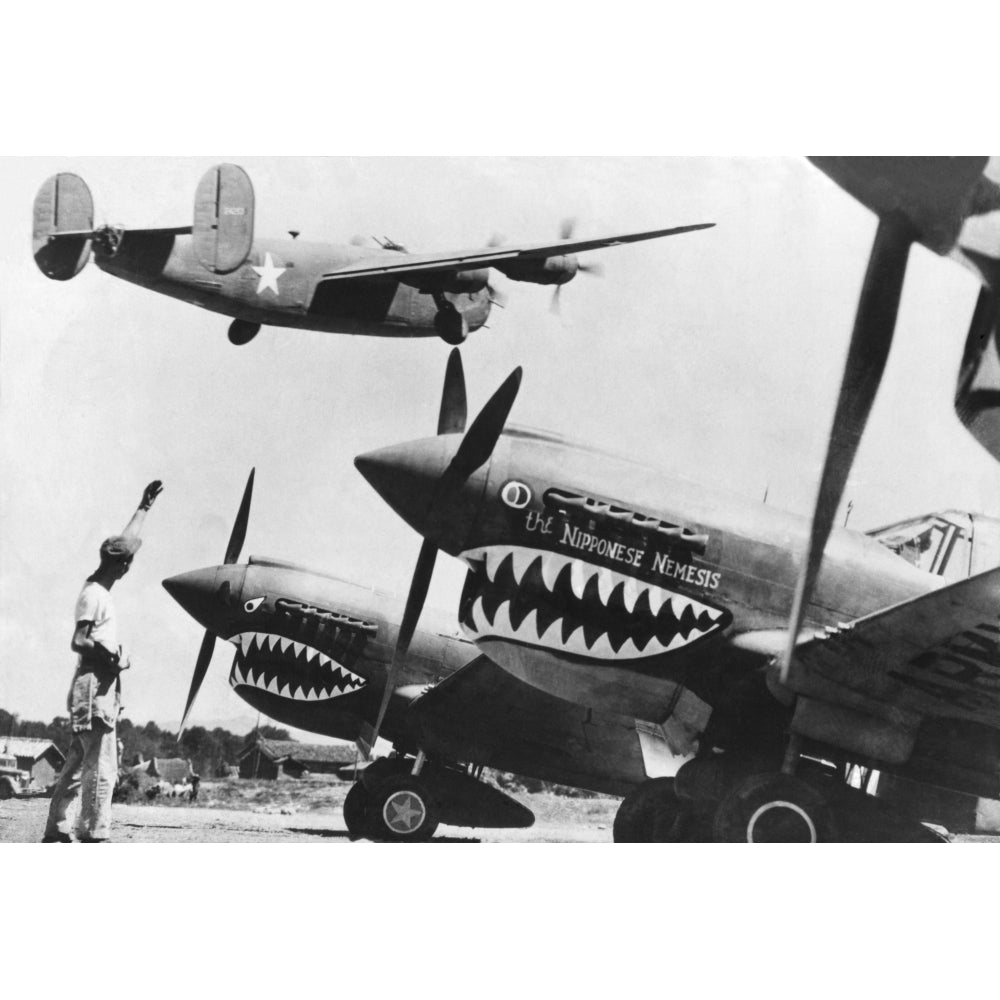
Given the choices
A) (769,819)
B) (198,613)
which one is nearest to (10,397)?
(198,613)

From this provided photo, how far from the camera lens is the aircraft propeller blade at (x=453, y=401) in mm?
5098

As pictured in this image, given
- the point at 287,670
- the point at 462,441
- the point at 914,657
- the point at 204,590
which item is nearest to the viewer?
the point at 914,657

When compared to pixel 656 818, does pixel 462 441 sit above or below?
above

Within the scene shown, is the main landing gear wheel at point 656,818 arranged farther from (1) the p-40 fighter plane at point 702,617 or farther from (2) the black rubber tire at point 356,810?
(2) the black rubber tire at point 356,810

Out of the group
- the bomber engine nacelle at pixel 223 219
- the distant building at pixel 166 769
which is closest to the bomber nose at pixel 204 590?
the distant building at pixel 166 769

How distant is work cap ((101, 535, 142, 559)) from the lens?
5.12 m

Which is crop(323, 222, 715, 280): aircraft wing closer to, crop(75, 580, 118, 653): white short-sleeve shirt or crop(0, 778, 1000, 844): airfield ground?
crop(75, 580, 118, 653): white short-sleeve shirt

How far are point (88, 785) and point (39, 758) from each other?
23 centimetres

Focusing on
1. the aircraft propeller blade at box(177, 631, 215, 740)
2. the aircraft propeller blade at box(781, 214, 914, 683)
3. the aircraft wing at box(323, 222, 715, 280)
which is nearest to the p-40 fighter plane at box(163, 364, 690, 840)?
the aircraft propeller blade at box(177, 631, 215, 740)

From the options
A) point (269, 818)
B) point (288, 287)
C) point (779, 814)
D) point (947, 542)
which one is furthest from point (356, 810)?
point (947, 542)

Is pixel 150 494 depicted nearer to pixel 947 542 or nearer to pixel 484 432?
pixel 484 432

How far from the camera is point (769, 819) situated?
503 cm

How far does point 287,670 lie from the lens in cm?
533

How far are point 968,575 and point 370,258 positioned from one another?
284 cm
